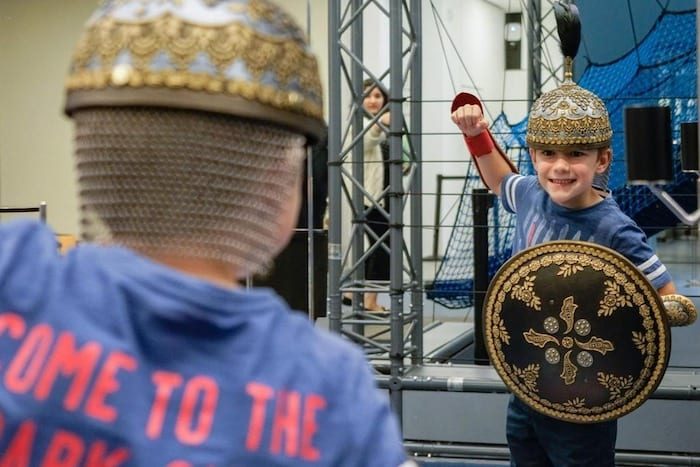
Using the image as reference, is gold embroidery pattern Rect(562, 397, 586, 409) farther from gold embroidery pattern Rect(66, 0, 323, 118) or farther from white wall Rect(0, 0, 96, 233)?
white wall Rect(0, 0, 96, 233)

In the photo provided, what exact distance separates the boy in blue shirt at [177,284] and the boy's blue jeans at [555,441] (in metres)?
2.15

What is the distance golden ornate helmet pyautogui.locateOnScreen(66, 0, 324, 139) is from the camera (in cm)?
87

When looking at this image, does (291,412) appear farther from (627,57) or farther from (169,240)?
(627,57)

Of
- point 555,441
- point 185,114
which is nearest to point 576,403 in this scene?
point 555,441

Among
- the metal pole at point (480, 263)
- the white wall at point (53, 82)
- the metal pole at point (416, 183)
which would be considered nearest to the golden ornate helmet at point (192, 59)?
the metal pole at point (416, 183)

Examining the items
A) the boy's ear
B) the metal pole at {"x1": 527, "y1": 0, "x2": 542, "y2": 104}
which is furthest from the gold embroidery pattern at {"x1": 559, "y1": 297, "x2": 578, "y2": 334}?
the metal pole at {"x1": 527, "y1": 0, "x2": 542, "y2": 104}

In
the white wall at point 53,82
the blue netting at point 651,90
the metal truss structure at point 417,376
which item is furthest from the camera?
the white wall at point 53,82

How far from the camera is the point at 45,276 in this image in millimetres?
860

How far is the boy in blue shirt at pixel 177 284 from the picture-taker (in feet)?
2.69

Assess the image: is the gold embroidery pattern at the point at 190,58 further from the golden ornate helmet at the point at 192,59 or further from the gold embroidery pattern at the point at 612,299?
the gold embroidery pattern at the point at 612,299

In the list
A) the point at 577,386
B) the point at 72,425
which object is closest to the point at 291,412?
the point at 72,425

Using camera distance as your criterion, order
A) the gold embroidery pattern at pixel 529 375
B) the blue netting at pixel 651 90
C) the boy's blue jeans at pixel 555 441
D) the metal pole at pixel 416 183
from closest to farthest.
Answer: the boy's blue jeans at pixel 555 441 → the gold embroidery pattern at pixel 529 375 → the metal pole at pixel 416 183 → the blue netting at pixel 651 90

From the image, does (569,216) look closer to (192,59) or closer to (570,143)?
(570,143)

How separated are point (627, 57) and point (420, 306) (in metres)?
1.46
